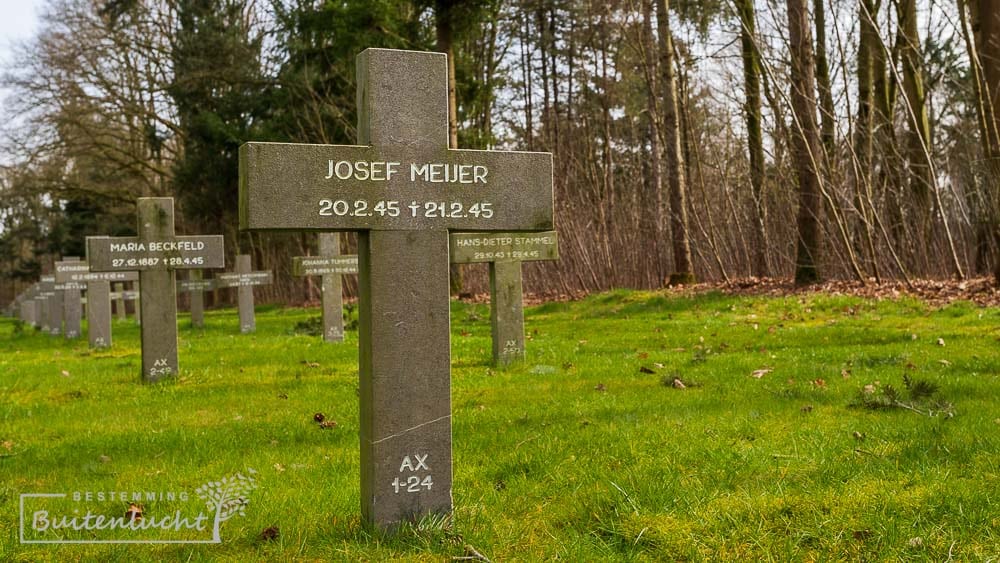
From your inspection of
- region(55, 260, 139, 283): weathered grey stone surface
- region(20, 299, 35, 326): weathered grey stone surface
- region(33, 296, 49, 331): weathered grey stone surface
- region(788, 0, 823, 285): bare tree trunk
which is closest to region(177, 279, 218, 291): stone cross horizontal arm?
region(55, 260, 139, 283): weathered grey stone surface

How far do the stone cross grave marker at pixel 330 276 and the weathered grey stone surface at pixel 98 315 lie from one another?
3.83 metres

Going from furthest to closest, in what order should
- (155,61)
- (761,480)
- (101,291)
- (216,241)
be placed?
(155,61) < (101,291) < (216,241) < (761,480)

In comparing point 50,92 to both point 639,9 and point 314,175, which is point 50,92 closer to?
point 639,9

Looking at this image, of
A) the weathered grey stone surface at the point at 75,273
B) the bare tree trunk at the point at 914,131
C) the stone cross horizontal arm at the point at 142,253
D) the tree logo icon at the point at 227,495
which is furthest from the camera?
the bare tree trunk at the point at 914,131

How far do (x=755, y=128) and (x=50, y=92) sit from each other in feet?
78.4

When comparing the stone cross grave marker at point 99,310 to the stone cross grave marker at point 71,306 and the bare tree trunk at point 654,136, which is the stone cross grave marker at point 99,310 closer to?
the stone cross grave marker at point 71,306

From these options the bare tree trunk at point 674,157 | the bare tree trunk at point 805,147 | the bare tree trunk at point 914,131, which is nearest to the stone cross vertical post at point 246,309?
the bare tree trunk at point 674,157

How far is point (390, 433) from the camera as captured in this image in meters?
3.91

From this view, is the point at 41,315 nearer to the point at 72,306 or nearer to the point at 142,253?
the point at 72,306

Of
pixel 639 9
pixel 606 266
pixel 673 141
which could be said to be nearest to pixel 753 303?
pixel 673 141

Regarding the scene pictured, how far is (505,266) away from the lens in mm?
10109

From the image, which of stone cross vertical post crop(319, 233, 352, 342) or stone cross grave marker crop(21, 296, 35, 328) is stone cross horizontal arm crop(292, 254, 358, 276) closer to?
stone cross vertical post crop(319, 233, 352, 342)

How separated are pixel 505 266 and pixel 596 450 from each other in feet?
16.5

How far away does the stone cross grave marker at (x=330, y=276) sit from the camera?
45.1 feet
